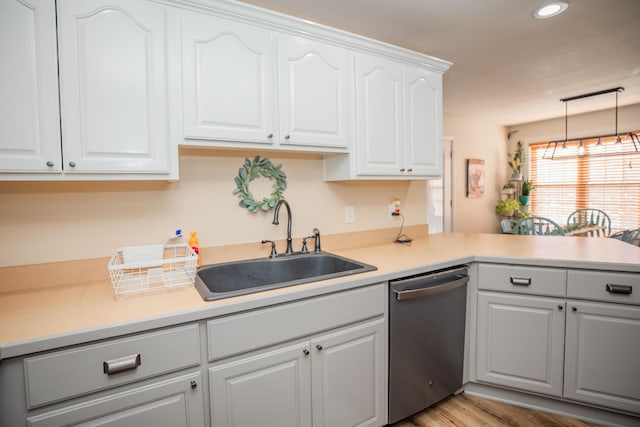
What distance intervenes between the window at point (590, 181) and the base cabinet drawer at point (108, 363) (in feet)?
17.2

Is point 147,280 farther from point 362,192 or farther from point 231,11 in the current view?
point 362,192

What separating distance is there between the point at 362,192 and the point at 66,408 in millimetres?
1974

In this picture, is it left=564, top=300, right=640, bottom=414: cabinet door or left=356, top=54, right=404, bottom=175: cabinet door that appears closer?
left=564, top=300, right=640, bottom=414: cabinet door

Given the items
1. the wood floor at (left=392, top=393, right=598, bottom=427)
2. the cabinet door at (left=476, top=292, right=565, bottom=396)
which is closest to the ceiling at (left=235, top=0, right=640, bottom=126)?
the cabinet door at (left=476, top=292, right=565, bottom=396)

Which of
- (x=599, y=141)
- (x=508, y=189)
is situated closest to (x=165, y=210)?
(x=599, y=141)

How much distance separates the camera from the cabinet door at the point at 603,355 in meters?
1.69

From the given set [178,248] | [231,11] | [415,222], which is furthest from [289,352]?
[415,222]

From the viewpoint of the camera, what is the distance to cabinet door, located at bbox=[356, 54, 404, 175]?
2018 mm

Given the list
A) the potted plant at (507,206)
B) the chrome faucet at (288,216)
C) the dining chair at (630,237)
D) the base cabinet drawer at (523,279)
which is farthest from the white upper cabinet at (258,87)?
the potted plant at (507,206)

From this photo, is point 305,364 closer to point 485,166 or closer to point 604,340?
point 604,340

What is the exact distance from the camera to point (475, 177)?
5402 mm

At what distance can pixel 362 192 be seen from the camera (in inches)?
96.8

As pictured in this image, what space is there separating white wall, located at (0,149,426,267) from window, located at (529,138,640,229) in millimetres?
4130

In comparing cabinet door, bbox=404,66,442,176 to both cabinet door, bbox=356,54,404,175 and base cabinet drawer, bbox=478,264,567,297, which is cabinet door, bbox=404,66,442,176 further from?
base cabinet drawer, bbox=478,264,567,297
